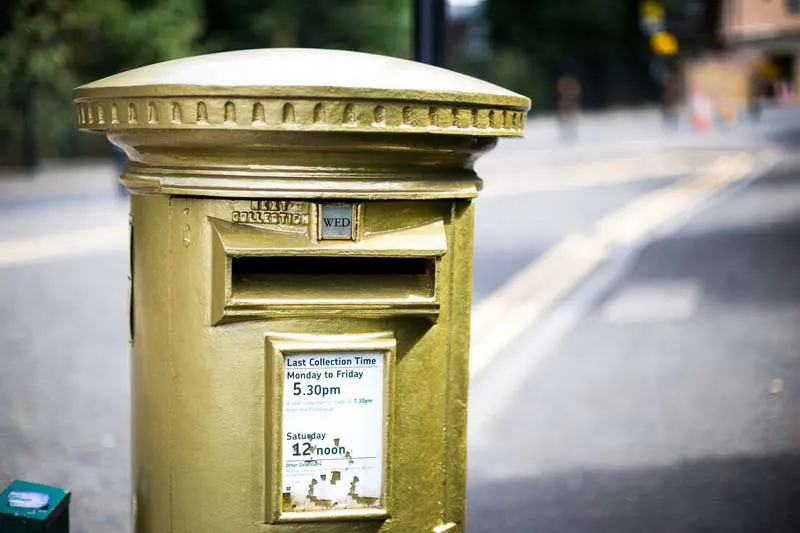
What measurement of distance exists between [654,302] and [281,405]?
20.1 feet

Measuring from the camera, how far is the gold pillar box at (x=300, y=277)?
1.96 m

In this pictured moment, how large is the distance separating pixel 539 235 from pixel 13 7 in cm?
592

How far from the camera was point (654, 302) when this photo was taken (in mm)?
7828

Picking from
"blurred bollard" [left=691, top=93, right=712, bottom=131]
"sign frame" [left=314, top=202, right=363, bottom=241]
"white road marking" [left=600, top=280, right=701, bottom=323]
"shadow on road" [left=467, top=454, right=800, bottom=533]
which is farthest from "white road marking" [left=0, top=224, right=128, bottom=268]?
"blurred bollard" [left=691, top=93, right=712, bottom=131]

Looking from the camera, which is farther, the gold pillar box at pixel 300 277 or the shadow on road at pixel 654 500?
the shadow on road at pixel 654 500

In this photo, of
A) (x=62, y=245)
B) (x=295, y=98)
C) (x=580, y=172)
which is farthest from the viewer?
(x=580, y=172)

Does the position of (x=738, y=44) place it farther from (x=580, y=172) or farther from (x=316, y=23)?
(x=580, y=172)

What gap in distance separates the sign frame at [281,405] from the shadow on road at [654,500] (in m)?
1.87

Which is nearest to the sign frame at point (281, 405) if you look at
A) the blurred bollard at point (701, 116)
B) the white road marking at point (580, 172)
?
the white road marking at point (580, 172)

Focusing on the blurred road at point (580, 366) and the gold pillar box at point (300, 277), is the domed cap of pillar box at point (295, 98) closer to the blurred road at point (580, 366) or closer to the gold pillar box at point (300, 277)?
the gold pillar box at point (300, 277)

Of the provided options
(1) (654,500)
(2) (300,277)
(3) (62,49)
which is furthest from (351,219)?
(3) (62,49)

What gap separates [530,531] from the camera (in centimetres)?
391


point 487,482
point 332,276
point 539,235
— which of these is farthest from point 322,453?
point 539,235

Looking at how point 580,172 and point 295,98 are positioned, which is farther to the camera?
point 580,172
